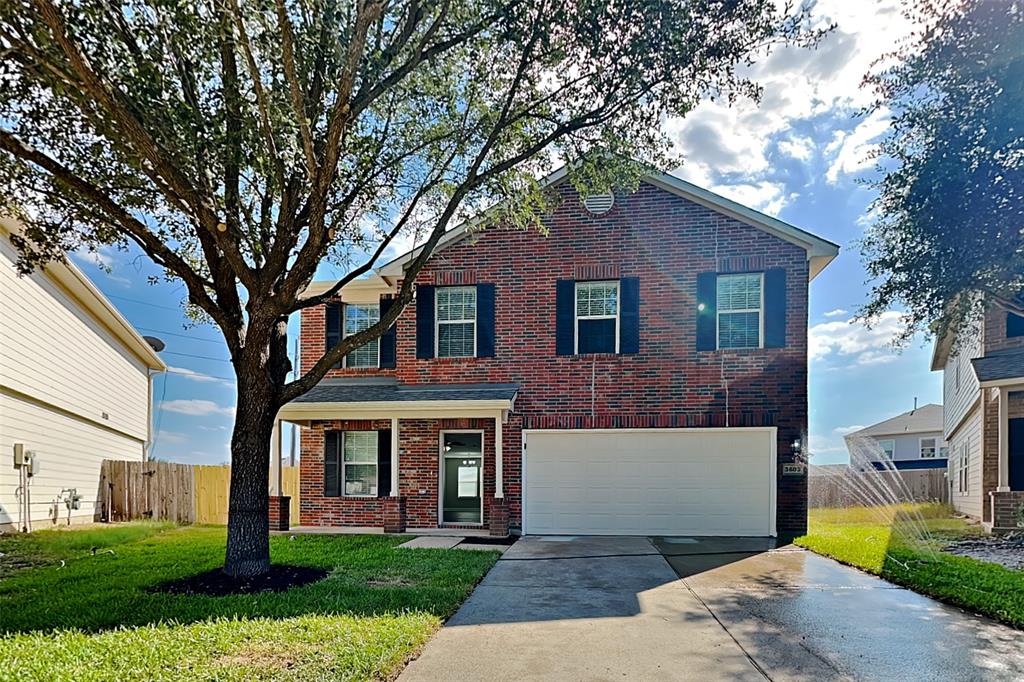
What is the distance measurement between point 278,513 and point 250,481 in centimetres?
578

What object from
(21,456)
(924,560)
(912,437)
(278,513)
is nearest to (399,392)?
(278,513)

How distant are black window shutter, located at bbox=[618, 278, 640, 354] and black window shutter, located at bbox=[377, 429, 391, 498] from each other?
5.18m

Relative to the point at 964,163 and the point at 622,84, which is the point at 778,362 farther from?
the point at 622,84

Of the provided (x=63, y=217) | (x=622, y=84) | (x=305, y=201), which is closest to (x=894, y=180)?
(x=622, y=84)

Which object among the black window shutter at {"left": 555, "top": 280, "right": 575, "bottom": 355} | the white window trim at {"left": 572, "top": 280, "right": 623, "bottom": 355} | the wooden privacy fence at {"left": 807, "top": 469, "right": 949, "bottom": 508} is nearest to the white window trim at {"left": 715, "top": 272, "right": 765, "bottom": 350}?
the white window trim at {"left": 572, "top": 280, "right": 623, "bottom": 355}

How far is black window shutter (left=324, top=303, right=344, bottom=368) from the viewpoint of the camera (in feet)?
47.1

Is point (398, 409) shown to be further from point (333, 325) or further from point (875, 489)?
point (875, 489)

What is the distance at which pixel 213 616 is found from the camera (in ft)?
19.4

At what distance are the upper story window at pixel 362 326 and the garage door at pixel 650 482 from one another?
3978 millimetres

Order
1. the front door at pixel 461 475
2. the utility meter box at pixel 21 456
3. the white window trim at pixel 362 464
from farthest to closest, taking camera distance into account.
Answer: the white window trim at pixel 362 464 → the front door at pixel 461 475 → the utility meter box at pixel 21 456

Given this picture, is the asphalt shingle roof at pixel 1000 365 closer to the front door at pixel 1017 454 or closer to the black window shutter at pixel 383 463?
the front door at pixel 1017 454

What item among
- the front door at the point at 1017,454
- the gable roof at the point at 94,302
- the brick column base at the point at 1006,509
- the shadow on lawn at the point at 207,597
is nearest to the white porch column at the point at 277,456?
the shadow on lawn at the point at 207,597

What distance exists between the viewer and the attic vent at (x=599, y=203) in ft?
42.4

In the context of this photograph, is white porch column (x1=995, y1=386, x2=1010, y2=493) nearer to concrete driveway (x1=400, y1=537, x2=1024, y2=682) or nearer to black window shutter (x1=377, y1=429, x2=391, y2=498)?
concrete driveway (x1=400, y1=537, x2=1024, y2=682)
